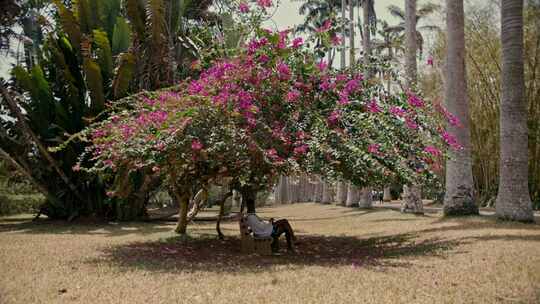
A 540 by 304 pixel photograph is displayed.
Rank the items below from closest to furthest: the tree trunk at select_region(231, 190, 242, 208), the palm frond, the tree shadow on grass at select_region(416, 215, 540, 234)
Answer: the tree shadow on grass at select_region(416, 215, 540, 234)
the tree trunk at select_region(231, 190, 242, 208)
the palm frond

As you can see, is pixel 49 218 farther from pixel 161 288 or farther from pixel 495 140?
pixel 495 140

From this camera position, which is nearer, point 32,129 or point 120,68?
point 120,68

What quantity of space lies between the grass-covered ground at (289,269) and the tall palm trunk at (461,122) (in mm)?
1141

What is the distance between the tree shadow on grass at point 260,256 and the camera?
7.97 metres

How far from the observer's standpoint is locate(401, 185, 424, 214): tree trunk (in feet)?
57.8

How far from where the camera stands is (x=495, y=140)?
21.8 m

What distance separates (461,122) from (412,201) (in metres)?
4.94

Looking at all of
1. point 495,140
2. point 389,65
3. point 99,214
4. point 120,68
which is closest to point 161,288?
point 389,65

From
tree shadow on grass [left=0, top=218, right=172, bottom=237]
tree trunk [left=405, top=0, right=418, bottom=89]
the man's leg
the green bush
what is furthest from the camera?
the green bush

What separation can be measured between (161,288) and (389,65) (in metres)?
6.86

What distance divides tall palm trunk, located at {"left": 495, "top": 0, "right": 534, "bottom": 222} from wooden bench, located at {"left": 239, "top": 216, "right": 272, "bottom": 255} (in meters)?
6.71

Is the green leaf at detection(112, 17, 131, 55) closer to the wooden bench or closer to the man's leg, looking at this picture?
the wooden bench

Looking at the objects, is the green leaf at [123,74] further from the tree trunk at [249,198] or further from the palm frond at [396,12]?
the palm frond at [396,12]

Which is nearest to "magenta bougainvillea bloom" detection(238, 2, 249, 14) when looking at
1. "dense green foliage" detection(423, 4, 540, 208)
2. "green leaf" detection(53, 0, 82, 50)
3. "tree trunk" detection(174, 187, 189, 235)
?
"tree trunk" detection(174, 187, 189, 235)
